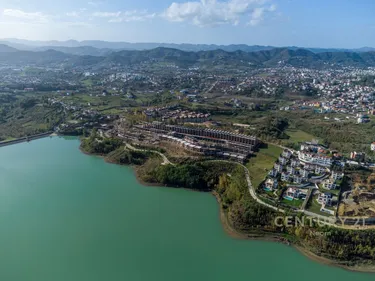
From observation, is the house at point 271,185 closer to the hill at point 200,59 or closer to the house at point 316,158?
the house at point 316,158

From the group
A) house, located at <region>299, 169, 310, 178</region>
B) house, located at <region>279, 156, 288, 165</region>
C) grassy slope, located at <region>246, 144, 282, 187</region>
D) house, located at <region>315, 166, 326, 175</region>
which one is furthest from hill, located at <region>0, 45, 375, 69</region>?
house, located at <region>299, 169, 310, 178</region>

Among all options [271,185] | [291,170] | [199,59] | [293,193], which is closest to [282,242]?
[293,193]

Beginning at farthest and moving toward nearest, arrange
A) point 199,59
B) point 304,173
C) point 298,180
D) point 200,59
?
1. point 199,59
2. point 200,59
3. point 304,173
4. point 298,180

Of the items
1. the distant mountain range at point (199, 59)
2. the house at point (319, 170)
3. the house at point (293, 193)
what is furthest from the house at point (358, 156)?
the distant mountain range at point (199, 59)

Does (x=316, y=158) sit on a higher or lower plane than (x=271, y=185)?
higher

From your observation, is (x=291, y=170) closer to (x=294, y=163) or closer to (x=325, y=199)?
(x=294, y=163)

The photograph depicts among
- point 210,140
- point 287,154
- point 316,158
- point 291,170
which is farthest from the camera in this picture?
point 210,140

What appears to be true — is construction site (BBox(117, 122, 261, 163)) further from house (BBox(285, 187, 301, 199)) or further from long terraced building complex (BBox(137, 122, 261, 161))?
house (BBox(285, 187, 301, 199))
